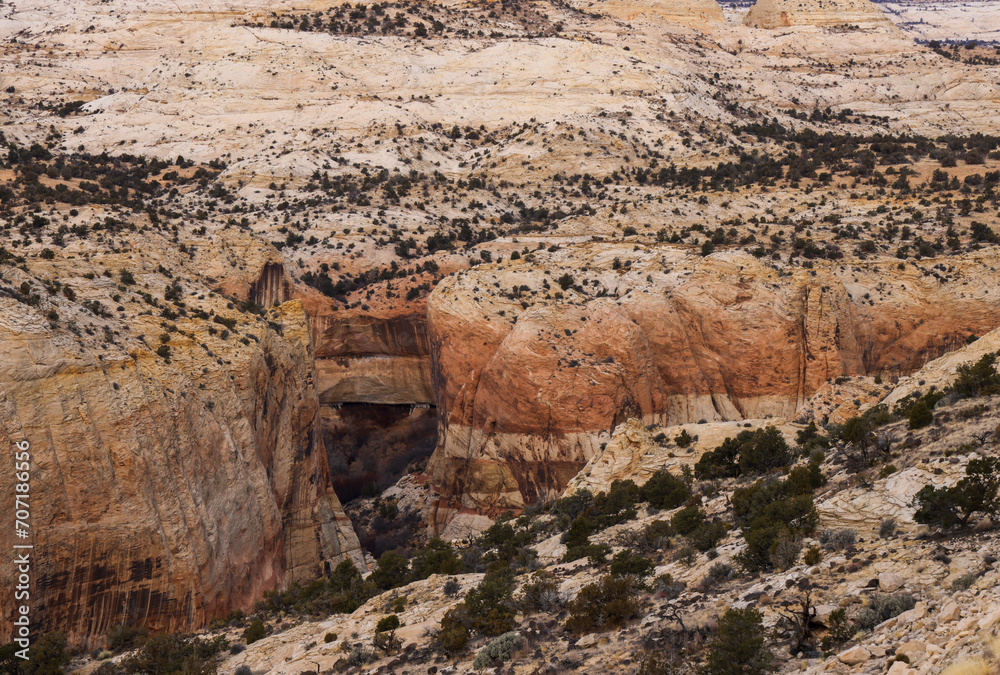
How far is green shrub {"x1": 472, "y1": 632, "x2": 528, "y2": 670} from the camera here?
1722cm

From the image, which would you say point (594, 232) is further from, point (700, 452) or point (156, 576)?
point (156, 576)

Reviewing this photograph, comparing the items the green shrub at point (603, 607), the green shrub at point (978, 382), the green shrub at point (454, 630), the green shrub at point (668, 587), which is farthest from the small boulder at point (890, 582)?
the green shrub at point (978, 382)

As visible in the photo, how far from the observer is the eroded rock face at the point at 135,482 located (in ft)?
80.9

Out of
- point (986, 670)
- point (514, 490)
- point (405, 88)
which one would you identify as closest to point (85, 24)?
point (405, 88)

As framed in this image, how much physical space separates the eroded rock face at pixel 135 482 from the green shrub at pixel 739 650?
1873cm

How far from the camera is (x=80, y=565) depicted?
25.1m

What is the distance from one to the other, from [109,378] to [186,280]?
10758 millimetres

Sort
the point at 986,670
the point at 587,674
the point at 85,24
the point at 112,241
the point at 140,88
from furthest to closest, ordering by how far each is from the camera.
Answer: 1. the point at 85,24
2. the point at 140,88
3. the point at 112,241
4. the point at 587,674
5. the point at 986,670

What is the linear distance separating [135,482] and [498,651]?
14329 millimetres

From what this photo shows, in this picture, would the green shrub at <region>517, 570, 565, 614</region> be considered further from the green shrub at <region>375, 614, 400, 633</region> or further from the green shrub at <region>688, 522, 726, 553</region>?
the green shrub at <region>688, 522, 726, 553</region>

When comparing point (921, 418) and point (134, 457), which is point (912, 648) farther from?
point (134, 457)

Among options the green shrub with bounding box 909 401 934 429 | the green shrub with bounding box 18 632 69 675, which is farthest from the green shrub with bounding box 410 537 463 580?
the green shrub with bounding box 909 401 934 429

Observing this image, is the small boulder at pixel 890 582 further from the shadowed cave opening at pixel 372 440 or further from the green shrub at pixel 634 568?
the shadowed cave opening at pixel 372 440

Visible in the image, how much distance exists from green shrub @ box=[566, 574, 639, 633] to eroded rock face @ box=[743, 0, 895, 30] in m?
111
